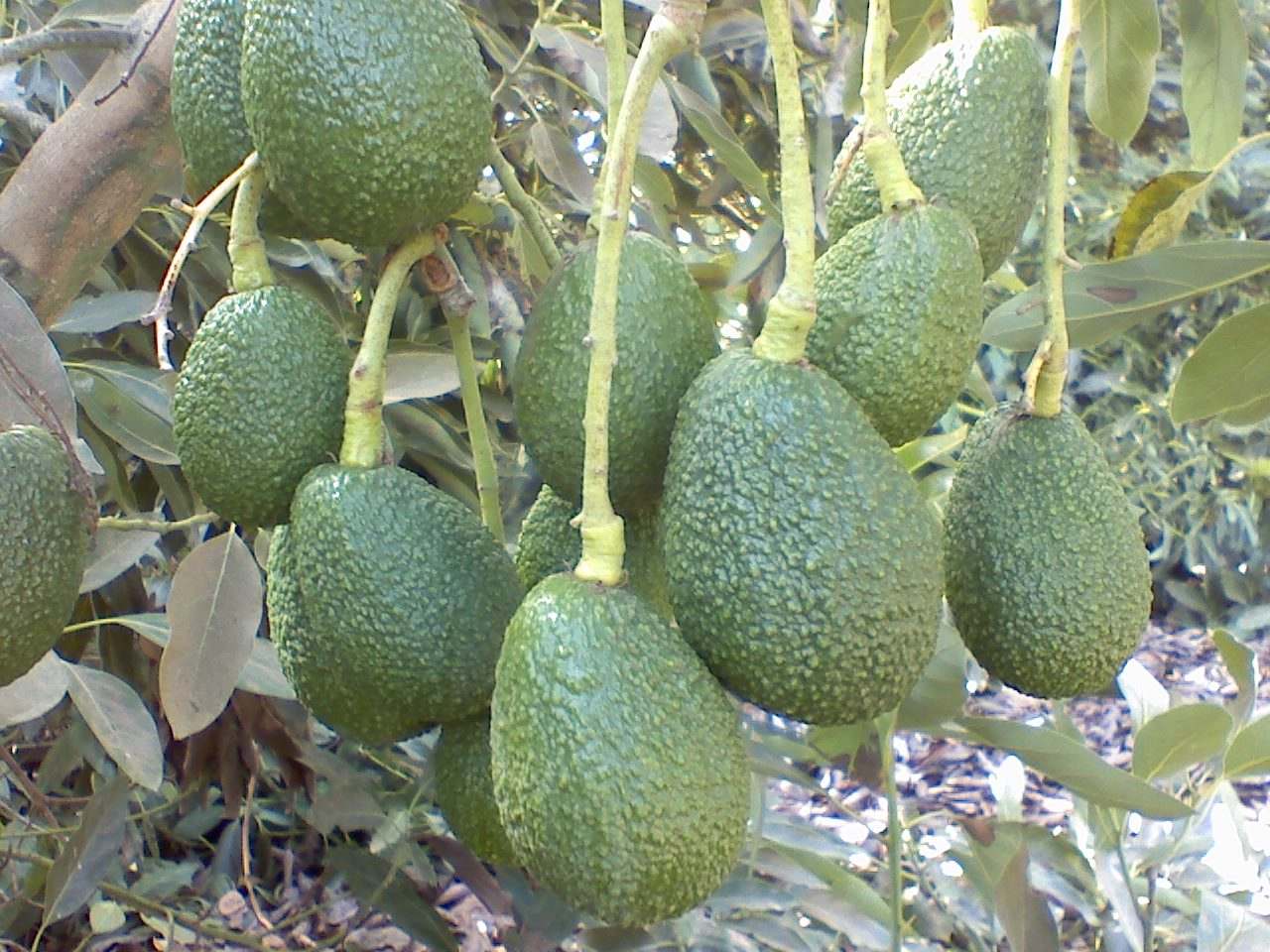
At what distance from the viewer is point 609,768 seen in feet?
1.69

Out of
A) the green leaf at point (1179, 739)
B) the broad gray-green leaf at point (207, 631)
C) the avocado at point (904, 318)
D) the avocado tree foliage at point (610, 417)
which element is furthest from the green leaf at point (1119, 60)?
the broad gray-green leaf at point (207, 631)

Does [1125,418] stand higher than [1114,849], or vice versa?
[1114,849]

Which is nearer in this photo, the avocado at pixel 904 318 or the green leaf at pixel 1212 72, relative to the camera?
the avocado at pixel 904 318

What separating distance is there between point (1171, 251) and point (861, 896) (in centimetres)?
77

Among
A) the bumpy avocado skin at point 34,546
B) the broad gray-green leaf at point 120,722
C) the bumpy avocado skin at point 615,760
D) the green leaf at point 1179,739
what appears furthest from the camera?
the broad gray-green leaf at point 120,722

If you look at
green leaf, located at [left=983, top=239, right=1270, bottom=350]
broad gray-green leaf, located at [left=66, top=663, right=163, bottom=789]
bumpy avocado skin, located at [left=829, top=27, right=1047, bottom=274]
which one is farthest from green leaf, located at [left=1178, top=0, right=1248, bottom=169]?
broad gray-green leaf, located at [left=66, top=663, right=163, bottom=789]

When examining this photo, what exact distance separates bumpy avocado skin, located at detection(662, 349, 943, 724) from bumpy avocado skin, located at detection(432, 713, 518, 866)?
0.18 meters

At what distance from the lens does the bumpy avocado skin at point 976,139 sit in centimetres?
68

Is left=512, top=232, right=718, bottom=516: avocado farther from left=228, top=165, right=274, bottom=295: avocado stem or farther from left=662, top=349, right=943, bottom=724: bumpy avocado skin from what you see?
left=228, top=165, right=274, bottom=295: avocado stem

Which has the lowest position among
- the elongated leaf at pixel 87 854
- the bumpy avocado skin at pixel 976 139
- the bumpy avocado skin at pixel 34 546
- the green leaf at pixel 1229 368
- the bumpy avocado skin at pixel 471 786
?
the elongated leaf at pixel 87 854

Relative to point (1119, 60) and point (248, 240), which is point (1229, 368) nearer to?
point (1119, 60)

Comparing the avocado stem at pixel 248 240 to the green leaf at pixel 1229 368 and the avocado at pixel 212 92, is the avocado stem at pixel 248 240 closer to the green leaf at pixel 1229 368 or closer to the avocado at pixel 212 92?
the avocado at pixel 212 92

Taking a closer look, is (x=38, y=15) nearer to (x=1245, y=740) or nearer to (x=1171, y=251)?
(x=1171, y=251)

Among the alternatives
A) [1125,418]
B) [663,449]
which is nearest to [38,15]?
[663,449]
